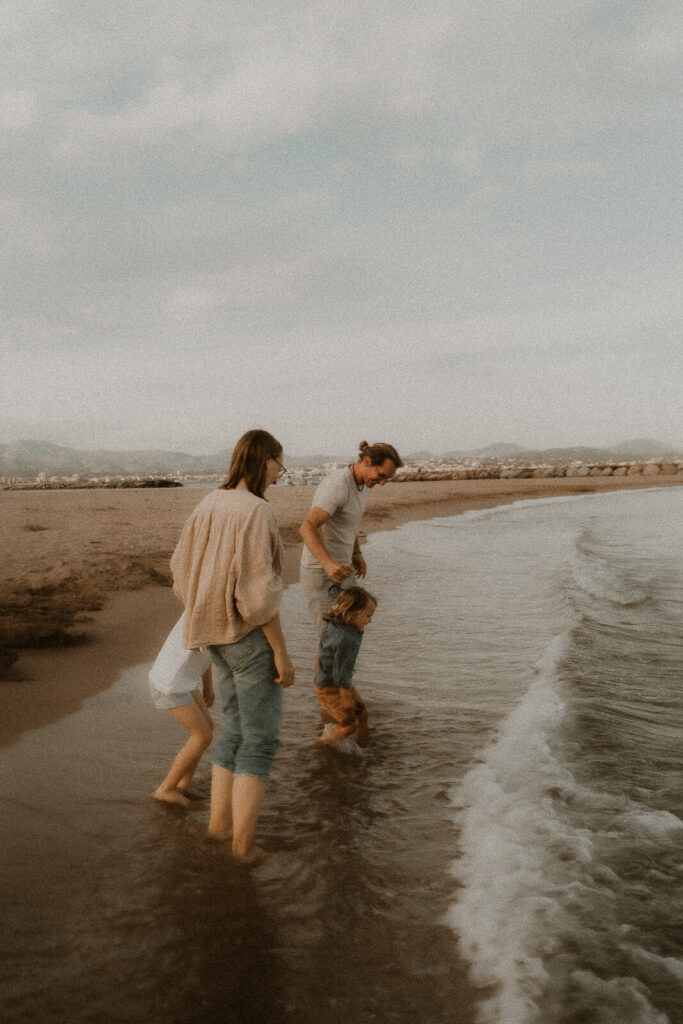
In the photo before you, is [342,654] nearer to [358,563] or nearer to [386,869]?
[358,563]

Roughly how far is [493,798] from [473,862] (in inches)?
28.8

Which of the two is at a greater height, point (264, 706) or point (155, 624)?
point (264, 706)

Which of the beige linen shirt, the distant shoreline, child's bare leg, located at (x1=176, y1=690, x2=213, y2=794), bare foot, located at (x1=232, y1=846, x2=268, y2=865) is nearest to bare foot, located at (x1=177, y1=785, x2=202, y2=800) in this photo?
child's bare leg, located at (x1=176, y1=690, x2=213, y2=794)

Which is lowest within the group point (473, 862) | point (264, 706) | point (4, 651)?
point (473, 862)

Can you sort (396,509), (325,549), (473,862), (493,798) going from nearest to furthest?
(473,862) → (493,798) → (325,549) → (396,509)

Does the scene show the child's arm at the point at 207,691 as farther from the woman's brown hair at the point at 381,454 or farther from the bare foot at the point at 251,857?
the woman's brown hair at the point at 381,454

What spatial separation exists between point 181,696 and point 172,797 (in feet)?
2.47

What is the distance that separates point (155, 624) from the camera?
27.9 feet

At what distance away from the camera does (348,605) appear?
4766 millimetres

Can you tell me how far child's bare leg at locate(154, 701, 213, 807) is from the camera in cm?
386

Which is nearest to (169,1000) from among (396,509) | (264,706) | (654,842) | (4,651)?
(264,706)

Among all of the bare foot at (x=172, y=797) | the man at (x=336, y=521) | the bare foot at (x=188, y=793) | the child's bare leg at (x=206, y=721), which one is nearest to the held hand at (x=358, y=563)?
the man at (x=336, y=521)

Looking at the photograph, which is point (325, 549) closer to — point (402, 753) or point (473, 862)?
point (402, 753)

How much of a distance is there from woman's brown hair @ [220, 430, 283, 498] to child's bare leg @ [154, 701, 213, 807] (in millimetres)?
1360
